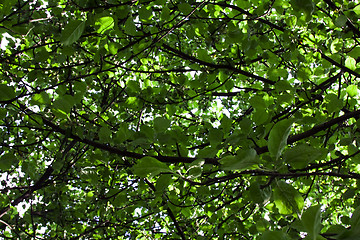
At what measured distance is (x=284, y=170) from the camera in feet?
5.13

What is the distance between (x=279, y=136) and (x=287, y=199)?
0.22 metres

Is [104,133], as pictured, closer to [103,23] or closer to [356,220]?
[103,23]

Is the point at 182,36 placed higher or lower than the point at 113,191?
higher

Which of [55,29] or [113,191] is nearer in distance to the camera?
[55,29]

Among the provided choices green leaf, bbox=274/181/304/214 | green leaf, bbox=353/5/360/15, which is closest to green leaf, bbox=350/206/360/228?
green leaf, bbox=274/181/304/214

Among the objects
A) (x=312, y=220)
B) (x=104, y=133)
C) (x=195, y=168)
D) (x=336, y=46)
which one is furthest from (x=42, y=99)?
(x=336, y=46)

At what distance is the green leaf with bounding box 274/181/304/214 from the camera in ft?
3.16

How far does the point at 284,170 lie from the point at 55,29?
178cm

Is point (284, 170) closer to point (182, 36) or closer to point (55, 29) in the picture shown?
point (55, 29)

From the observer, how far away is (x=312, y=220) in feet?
2.68

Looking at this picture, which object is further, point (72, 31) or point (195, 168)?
point (72, 31)

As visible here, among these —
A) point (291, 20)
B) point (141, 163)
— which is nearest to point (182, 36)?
point (291, 20)

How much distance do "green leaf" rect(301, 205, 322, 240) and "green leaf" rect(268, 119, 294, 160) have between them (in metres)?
0.18

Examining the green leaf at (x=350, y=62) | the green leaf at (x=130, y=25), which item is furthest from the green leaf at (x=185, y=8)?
the green leaf at (x=350, y=62)
